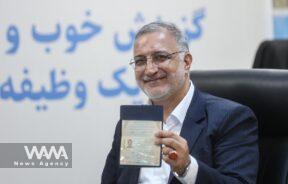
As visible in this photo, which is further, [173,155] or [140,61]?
[140,61]

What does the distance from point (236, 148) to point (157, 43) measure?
42 centimetres

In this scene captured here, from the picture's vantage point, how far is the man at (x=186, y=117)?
53.1 inches

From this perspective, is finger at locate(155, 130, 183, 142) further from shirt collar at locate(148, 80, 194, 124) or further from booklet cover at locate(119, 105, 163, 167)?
shirt collar at locate(148, 80, 194, 124)

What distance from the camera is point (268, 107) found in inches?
60.4

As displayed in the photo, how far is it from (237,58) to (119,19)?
28.8 inches

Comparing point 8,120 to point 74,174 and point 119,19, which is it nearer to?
point 74,174

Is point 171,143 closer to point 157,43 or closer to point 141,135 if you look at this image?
point 141,135

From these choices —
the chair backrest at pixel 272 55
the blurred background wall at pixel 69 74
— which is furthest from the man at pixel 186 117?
the chair backrest at pixel 272 55

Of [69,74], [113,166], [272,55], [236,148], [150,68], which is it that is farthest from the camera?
[272,55]

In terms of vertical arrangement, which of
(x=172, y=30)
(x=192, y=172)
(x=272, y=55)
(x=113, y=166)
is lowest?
(x=113, y=166)

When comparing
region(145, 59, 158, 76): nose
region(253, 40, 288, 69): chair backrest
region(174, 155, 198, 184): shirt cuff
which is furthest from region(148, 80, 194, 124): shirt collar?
region(253, 40, 288, 69): chair backrest

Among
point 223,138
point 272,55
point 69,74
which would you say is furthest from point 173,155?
point 272,55

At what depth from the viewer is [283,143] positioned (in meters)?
1.53

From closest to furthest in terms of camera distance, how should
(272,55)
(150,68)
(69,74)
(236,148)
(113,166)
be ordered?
(236,148)
(150,68)
(113,166)
(69,74)
(272,55)
